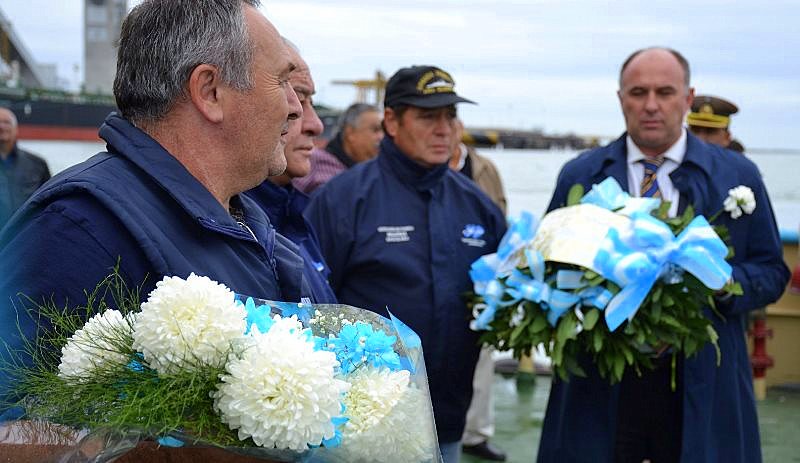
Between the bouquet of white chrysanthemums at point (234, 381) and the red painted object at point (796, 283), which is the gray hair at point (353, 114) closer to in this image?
the red painted object at point (796, 283)

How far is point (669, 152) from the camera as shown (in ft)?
13.9

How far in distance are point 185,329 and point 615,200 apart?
274 cm

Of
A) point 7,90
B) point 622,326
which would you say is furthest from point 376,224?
point 7,90

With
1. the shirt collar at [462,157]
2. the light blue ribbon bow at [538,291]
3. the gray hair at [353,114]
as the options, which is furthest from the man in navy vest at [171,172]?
the gray hair at [353,114]

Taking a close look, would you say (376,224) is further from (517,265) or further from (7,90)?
(7,90)

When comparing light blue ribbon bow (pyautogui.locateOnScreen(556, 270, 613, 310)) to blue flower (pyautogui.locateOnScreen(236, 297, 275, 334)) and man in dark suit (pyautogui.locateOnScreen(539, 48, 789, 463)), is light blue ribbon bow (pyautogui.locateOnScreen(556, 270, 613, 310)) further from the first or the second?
blue flower (pyautogui.locateOnScreen(236, 297, 275, 334))

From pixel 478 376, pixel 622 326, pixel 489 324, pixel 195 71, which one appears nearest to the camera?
pixel 195 71

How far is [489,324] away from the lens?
403 cm

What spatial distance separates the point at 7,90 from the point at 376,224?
14345 mm

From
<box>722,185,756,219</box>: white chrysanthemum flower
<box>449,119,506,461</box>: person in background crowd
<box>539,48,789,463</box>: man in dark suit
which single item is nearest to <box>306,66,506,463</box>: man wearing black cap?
<box>539,48,789,463</box>: man in dark suit

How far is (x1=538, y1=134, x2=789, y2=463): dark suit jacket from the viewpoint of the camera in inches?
155

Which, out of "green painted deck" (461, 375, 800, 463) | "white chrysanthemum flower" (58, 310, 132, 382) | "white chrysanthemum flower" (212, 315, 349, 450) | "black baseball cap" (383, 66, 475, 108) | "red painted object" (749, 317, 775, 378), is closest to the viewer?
"white chrysanthemum flower" (212, 315, 349, 450)

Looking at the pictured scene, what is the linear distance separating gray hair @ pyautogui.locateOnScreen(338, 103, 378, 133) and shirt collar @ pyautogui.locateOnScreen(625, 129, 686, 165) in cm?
290

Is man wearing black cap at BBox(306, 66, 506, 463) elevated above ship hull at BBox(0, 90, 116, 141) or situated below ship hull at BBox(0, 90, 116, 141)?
above
